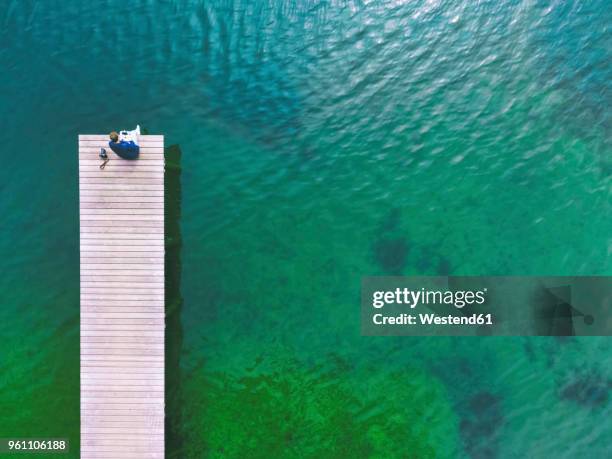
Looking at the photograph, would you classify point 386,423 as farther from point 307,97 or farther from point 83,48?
point 83,48

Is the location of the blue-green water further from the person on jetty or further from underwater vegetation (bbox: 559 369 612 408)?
the person on jetty

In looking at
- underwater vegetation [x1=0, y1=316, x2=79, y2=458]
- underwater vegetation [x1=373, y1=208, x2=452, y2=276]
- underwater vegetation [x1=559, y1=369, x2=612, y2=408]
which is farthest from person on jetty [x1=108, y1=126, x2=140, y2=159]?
underwater vegetation [x1=559, y1=369, x2=612, y2=408]

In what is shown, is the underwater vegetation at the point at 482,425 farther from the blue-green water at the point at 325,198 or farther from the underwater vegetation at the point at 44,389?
the underwater vegetation at the point at 44,389

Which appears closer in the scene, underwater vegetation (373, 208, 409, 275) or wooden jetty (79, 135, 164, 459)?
wooden jetty (79, 135, 164, 459)

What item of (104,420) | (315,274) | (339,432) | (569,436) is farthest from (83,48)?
(569,436)

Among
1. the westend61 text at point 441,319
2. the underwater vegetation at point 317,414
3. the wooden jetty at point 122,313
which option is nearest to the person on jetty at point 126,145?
the wooden jetty at point 122,313

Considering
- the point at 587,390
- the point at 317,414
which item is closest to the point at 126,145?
the point at 317,414

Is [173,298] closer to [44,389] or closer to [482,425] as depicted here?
[44,389]
